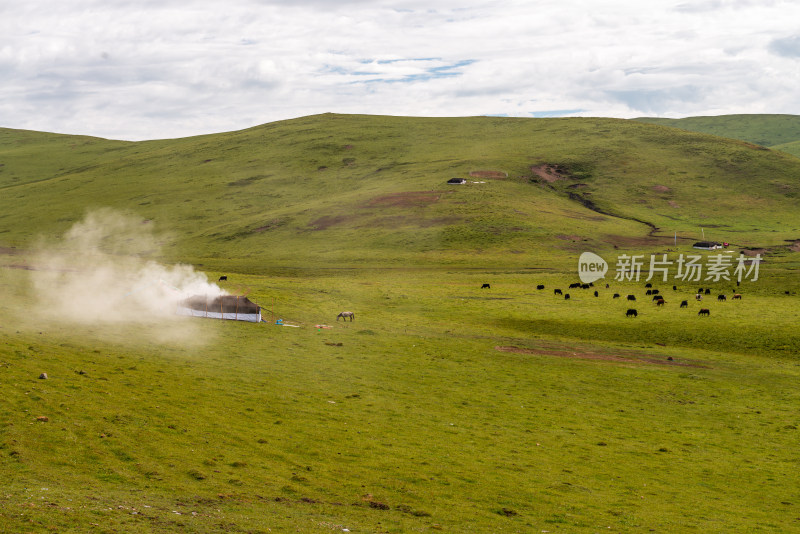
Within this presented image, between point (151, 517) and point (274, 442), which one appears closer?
point (151, 517)

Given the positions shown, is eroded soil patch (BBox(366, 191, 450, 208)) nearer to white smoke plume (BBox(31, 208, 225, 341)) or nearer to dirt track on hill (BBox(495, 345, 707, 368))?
white smoke plume (BBox(31, 208, 225, 341))

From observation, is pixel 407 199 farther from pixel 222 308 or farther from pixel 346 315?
pixel 222 308

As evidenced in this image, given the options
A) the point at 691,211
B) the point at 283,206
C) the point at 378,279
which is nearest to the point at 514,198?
the point at 691,211

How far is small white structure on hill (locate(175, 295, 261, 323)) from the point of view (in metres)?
54.1

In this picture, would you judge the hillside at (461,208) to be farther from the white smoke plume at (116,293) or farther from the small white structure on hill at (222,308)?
the small white structure on hill at (222,308)

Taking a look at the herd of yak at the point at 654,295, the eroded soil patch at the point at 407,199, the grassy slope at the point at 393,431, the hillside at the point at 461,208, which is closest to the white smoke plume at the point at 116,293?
the grassy slope at the point at 393,431

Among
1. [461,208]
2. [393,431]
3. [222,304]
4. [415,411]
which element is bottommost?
[393,431]

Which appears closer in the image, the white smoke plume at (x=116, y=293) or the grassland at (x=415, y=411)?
the grassland at (x=415, y=411)

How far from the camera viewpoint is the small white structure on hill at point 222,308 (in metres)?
54.1

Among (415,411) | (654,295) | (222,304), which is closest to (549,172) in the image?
(654,295)

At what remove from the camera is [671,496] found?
79.0 feet

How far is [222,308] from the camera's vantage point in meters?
54.3

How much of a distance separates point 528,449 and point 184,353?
2216 cm

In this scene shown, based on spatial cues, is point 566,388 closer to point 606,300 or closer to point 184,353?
point 184,353
